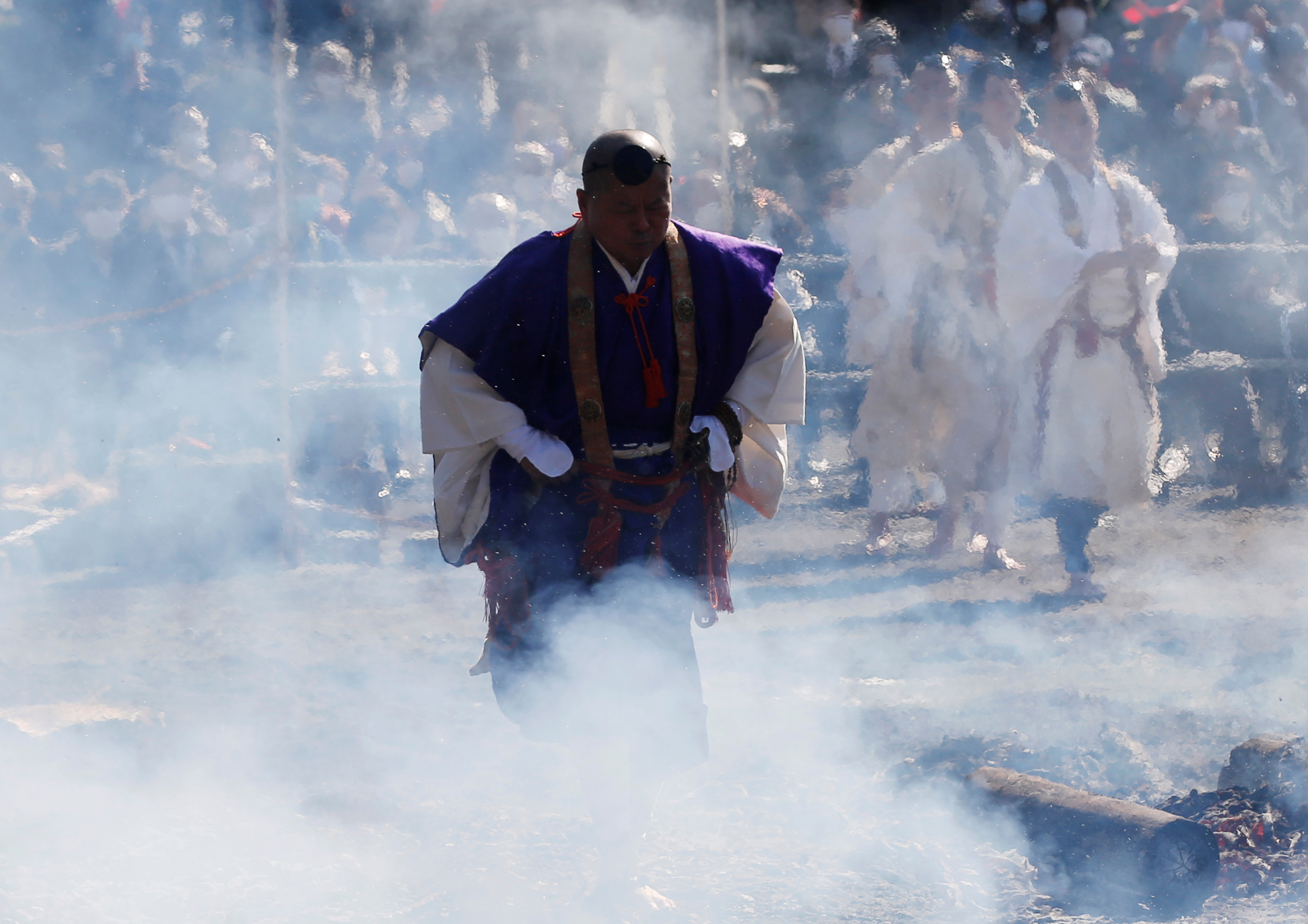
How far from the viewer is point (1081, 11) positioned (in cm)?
873

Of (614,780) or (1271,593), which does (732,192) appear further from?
(614,780)

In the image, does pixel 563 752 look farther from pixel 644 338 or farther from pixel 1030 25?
pixel 1030 25

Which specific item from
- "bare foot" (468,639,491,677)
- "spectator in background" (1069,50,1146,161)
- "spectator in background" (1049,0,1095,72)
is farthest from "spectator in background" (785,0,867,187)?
"bare foot" (468,639,491,677)

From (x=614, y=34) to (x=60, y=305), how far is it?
414cm

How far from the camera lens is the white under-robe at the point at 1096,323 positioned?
5406 mm

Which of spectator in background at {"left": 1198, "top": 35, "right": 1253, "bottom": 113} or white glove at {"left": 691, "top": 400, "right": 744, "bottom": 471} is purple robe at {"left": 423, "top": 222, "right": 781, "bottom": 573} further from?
spectator in background at {"left": 1198, "top": 35, "right": 1253, "bottom": 113}

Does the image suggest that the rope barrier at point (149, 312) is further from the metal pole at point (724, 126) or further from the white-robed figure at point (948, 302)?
the white-robed figure at point (948, 302)

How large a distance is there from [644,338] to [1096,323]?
323cm

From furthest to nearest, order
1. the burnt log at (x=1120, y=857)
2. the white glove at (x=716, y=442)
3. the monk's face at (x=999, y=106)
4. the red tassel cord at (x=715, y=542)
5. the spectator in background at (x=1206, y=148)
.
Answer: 1. the spectator in background at (x=1206, y=148)
2. the monk's face at (x=999, y=106)
3. the red tassel cord at (x=715, y=542)
4. the white glove at (x=716, y=442)
5. the burnt log at (x=1120, y=857)

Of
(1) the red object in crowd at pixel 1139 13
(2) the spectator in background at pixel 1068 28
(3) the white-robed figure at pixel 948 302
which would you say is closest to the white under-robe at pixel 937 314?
(3) the white-robed figure at pixel 948 302

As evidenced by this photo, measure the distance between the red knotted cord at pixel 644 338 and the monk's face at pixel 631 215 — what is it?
82 mm

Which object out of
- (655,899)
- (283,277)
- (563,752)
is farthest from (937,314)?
(655,899)

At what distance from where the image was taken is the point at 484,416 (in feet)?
9.68

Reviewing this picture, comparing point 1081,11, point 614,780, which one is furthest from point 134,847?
point 1081,11
